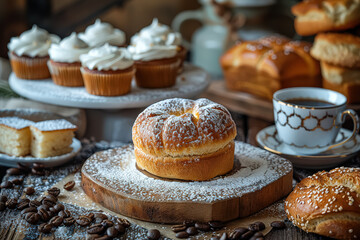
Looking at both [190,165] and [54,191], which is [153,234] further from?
[54,191]

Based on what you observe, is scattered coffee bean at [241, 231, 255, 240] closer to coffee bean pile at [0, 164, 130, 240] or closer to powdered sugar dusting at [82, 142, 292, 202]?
powdered sugar dusting at [82, 142, 292, 202]

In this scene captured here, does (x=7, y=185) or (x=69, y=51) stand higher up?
(x=69, y=51)

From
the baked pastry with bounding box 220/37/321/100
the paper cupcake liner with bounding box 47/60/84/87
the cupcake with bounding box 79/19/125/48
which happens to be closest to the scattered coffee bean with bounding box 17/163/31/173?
the paper cupcake liner with bounding box 47/60/84/87

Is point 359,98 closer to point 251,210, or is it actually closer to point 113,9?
point 251,210

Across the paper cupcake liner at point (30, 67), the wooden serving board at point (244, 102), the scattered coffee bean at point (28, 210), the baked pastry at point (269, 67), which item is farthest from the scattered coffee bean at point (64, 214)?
the baked pastry at point (269, 67)

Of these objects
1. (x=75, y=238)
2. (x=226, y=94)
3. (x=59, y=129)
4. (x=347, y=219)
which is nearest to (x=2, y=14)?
(x=226, y=94)

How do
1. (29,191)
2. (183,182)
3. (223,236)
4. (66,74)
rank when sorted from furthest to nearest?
1. (66,74)
2. (29,191)
3. (183,182)
4. (223,236)

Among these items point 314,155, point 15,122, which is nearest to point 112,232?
point 15,122
